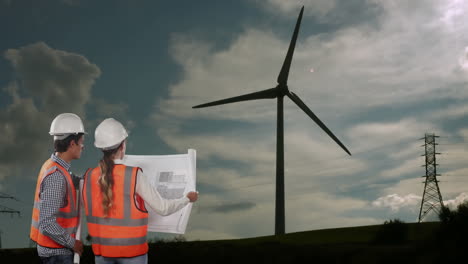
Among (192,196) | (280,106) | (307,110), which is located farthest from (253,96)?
(192,196)

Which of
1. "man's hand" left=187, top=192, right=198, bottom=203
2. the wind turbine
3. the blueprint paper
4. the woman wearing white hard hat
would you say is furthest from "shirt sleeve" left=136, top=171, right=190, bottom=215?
the wind turbine

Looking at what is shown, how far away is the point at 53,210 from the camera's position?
18.2 ft

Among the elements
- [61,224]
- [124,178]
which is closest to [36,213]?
[61,224]

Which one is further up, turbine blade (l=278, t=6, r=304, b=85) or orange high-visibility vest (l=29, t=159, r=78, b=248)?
turbine blade (l=278, t=6, r=304, b=85)

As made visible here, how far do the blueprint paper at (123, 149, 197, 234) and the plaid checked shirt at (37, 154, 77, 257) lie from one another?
3.67 ft

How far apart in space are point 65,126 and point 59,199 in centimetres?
96

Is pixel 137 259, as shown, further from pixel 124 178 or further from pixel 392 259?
pixel 392 259

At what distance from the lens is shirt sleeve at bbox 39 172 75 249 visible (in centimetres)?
549

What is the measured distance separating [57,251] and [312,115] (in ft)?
117

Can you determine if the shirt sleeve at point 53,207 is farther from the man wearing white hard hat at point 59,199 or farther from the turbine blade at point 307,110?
the turbine blade at point 307,110

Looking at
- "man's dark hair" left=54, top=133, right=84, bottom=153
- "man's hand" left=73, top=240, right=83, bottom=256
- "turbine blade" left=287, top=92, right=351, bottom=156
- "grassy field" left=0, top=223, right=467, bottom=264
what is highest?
"turbine blade" left=287, top=92, right=351, bottom=156

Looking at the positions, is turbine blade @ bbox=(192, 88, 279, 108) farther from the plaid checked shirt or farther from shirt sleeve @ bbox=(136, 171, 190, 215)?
shirt sleeve @ bbox=(136, 171, 190, 215)

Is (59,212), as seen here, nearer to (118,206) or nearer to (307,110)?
(118,206)

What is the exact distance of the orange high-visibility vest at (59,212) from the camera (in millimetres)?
5789
